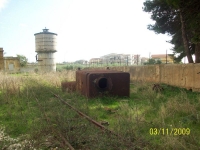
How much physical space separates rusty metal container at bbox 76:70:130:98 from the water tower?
72.7ft

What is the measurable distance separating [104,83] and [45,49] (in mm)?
22611

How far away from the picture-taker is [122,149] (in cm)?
335

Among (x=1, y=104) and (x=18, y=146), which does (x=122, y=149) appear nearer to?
(x=18, y=146)

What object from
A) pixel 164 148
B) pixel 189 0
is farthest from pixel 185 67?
pixel 164 148

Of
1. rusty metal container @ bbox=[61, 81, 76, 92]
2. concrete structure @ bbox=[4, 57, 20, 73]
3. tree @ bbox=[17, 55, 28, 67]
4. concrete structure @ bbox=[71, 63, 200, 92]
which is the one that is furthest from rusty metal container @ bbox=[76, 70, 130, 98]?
tree @ bbox=[17, 55, 28, 67]

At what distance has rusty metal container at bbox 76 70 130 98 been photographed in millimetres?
8625

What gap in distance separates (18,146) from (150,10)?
1152cm

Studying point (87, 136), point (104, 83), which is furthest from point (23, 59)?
point (87, 136)

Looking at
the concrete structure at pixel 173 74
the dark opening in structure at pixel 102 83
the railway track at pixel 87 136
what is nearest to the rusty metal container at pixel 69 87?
the dark opening in structure at pixel 102 83

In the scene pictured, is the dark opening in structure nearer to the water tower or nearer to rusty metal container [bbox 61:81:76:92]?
rusty metal container [bbox 61:81:76:92]

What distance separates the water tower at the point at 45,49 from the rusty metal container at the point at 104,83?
22167 mm

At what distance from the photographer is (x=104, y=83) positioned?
9539 millimetres

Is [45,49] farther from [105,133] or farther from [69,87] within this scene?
[105,133]

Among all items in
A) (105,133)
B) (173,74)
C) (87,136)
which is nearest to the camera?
(87,136)
